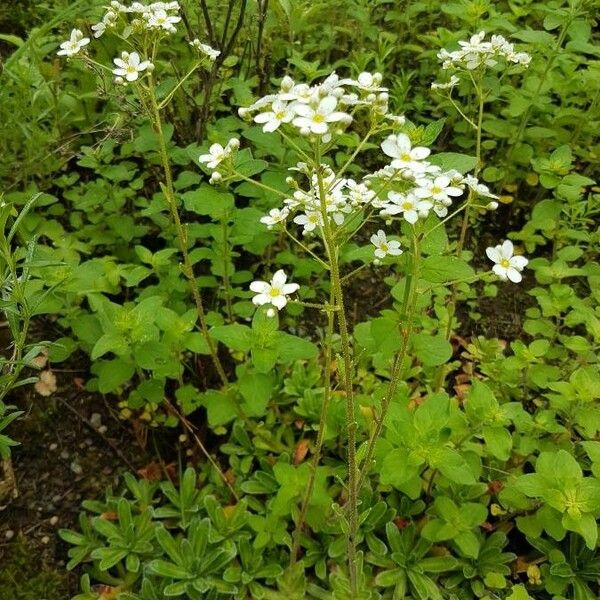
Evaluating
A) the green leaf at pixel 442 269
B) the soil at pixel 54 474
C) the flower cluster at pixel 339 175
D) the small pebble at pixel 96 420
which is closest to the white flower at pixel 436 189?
the flower cluster at pixel 339 175

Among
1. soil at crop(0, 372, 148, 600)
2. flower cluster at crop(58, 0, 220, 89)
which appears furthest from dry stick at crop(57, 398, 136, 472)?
flower cluster at crop(58, 0, 220, 89)

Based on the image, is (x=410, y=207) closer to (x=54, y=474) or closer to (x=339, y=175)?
(x=339, y=175)

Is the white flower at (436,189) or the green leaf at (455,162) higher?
the white flower at (436,189)

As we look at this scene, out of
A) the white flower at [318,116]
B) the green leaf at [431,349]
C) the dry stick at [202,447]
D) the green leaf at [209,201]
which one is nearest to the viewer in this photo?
the white flower at [318,116]

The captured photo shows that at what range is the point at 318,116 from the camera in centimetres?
152

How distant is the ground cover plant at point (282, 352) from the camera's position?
7.05ft

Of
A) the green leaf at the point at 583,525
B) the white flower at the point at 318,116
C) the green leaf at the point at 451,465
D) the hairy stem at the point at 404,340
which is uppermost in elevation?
the white flower at the point at 318,116

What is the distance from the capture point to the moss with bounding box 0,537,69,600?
261 centimetres

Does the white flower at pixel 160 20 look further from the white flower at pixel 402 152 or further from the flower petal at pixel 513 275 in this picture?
the flower petal at pixel 513 275

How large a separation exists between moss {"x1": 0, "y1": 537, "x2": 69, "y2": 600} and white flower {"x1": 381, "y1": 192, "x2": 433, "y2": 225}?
7.02 feet

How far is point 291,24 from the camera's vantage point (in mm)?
3389

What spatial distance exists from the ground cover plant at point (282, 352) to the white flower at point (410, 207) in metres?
0.01

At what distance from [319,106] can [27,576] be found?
7.73 ft

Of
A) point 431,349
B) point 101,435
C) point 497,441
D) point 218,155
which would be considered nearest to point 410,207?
point 218,155
